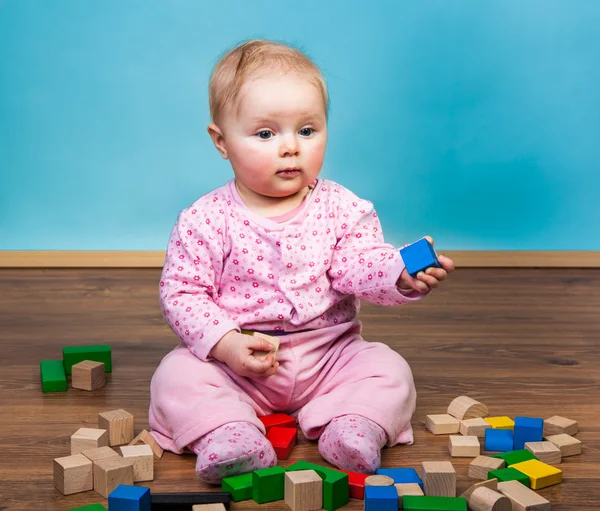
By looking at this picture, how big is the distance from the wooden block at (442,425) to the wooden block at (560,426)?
0.13 m

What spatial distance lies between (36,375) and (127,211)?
3.73ft

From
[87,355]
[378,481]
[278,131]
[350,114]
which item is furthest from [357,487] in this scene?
[350,114]

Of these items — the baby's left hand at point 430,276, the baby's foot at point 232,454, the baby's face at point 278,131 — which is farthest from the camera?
the baby's face at point 278,131

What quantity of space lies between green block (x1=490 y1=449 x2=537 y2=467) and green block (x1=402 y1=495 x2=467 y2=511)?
173 millimetres

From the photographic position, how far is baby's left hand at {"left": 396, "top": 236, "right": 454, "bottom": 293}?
1.37 metres

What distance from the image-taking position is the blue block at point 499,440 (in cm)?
142

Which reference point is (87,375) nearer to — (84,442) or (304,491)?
(84,442)

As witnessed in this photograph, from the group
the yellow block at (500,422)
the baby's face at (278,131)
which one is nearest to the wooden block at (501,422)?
the yellow block at (500,422)

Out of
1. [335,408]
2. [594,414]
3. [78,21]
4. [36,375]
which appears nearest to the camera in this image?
[335,408]

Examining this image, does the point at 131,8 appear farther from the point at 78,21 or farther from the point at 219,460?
the point at 219,460

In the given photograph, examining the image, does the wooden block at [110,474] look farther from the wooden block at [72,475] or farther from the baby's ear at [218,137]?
the baby's ear at [218,137]

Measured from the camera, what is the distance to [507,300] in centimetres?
229

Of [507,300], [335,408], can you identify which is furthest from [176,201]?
[335,408]

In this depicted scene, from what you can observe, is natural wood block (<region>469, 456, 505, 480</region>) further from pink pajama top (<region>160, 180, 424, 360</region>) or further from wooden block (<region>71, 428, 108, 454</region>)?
wooden block (<region>71, 428, 108, 454</region>)
